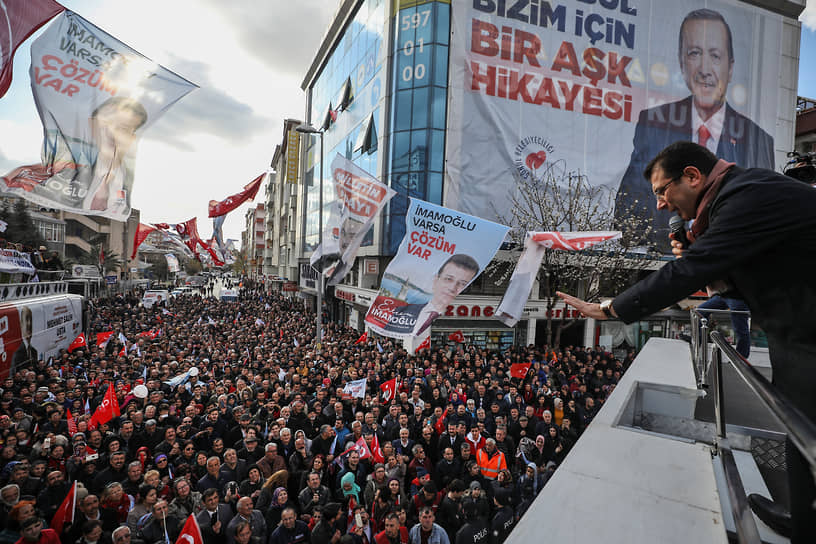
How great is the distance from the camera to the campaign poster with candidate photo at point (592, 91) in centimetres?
2355

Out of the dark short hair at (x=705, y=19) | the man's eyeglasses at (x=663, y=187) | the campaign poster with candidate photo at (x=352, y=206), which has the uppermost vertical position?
the dark short hair at (x=705, y=19)

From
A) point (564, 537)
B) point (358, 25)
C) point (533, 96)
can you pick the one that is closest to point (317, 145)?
point (358, 25)

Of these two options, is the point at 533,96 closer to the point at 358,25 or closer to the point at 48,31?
the point at 358,25

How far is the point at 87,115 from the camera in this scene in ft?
21.0

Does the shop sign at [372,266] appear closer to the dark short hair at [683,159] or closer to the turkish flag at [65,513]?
the turkish flag at [65,513]

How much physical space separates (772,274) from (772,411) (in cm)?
56

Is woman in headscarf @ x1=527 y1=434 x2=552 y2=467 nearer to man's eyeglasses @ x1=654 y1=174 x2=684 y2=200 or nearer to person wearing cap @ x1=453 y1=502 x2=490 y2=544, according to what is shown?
person wearing cap @ x1=453 y1=502 x2=490 y2=544

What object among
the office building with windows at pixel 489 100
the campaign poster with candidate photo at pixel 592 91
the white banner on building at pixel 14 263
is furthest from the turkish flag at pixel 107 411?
the campaign poster with candidate photo at pixel 592 91

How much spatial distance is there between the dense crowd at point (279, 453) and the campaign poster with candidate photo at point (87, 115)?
404cm

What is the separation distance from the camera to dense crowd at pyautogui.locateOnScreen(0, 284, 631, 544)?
5730 mm

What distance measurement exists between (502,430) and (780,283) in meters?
7.48

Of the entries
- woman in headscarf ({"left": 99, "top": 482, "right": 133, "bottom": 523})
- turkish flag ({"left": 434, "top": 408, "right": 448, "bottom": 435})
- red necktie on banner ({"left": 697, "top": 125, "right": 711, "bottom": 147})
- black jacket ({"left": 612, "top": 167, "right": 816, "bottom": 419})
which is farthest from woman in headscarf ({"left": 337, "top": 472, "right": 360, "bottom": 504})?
red necktie on banner ({"left": 697, "top": 125, "right": 711, "bottom": 147})

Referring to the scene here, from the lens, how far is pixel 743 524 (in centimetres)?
126

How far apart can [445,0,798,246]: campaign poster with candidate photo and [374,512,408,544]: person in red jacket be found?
1901 centimetres
